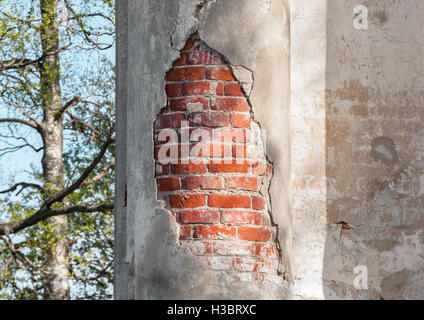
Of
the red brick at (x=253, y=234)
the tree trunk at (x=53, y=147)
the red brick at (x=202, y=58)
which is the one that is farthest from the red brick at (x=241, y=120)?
the tree trunk at (x=53, y=147)

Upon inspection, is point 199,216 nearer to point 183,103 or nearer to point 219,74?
point 183,103

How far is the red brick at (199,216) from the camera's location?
12.1 ft

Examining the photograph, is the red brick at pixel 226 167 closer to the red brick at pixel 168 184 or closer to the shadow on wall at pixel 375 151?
the red brick at pixel 168 184

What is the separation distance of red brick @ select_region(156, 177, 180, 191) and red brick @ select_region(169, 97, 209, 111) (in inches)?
16.5

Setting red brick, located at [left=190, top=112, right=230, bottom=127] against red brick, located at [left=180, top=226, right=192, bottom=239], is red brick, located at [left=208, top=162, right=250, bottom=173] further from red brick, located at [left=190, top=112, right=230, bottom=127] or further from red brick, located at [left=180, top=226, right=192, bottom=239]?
red brick, located at [left=180, top=226, right=192, bottom=239]

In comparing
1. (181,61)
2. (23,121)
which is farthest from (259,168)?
(23,121)

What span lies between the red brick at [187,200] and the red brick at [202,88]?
60cm

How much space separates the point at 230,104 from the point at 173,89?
1.16ft

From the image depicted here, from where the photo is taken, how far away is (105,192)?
1264cm

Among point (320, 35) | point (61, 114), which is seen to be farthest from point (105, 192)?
point (320, 35)

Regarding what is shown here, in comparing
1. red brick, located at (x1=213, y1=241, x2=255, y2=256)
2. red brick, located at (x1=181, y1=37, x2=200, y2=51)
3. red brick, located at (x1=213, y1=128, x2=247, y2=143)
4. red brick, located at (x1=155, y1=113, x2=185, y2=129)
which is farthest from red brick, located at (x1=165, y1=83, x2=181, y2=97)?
red brick, located at (x1=213, y1=241, x2=255, y2=256)

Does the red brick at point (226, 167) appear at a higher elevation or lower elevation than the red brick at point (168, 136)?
lower

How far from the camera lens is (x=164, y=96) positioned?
392 centimetres

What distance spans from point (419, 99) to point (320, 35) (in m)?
0.83
